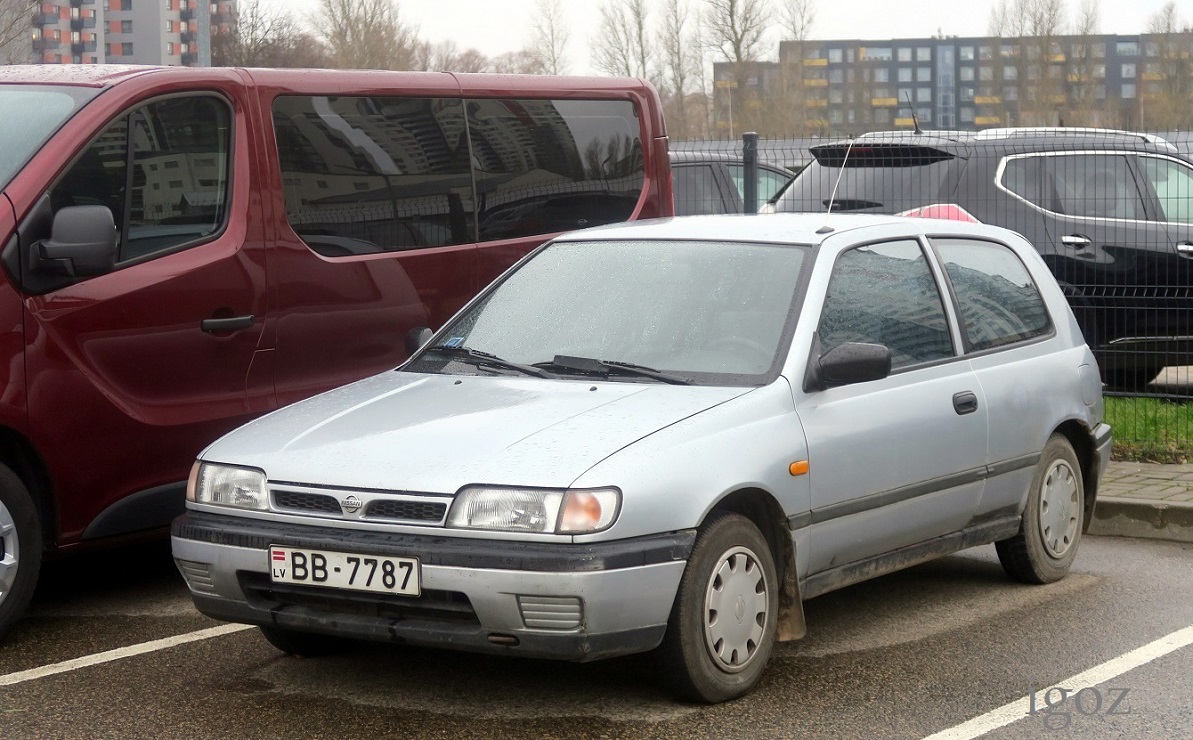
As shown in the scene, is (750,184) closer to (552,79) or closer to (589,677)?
(552,79)

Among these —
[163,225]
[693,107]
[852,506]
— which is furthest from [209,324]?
[693,107]

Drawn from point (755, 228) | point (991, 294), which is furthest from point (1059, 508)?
point (755, 228)

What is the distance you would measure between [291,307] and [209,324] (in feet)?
1.40

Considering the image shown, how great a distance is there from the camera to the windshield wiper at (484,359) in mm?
5491

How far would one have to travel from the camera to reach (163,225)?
6277 mm

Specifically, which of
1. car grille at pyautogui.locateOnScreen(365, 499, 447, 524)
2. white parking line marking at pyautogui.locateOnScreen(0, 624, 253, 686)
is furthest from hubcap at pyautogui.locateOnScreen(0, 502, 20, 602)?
car grille at pyautogui.locateOnScreen(365, 499, 447, 524)

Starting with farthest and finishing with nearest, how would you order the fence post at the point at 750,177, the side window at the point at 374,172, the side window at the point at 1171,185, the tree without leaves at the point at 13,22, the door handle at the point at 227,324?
1. the tree without leaves at the point at 13,22
2. the fence post at the point at 750,177
3. the side window at the point at 1171,185
4. the side window at the point at 374,172
5. the door handle at the point at 227,324

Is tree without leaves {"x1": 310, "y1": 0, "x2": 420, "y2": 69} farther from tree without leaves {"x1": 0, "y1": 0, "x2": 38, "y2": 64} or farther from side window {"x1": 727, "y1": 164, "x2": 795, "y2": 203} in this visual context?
side window {"x1": 727, "y1": 164, "x2": 795, "y2": 203}

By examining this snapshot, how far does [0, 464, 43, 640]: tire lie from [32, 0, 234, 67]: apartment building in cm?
13512

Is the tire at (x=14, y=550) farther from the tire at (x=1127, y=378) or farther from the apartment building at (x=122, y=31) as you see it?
the apartment building at (x=122, y=31)

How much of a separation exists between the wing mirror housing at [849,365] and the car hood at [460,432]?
300 millimetres

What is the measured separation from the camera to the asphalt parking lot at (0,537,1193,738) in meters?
4.68

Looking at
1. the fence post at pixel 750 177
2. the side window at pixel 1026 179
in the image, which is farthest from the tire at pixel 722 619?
the fence post at pixel 750 177

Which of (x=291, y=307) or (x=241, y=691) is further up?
(x=291, y=307)
